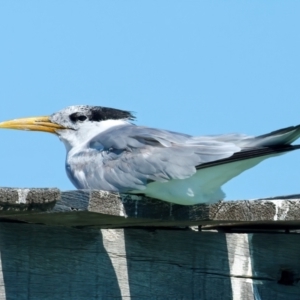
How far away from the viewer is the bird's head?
19.2 feet

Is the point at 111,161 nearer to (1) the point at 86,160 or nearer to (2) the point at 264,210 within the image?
(1) the point at 86,160

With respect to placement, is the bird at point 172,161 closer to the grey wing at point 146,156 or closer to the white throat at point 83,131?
the grey wing at point 146,156

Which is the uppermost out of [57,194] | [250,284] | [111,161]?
[111,161]

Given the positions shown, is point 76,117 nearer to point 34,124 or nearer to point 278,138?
point 34,124

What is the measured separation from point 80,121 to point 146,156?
1.78m

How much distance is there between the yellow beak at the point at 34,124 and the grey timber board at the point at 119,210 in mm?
1485

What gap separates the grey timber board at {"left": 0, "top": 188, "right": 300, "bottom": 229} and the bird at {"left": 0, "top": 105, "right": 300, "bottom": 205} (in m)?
0.06

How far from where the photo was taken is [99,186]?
14.4ft

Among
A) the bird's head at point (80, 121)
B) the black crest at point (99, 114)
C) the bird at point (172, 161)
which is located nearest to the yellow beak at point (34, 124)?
the bird's head at point (80, 121)

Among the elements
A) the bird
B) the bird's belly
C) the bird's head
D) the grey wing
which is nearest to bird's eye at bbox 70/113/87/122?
the bird's head

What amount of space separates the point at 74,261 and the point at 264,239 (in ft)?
3.58

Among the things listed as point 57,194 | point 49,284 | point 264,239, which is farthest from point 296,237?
point 57,194

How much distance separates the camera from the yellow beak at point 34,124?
5.48 m

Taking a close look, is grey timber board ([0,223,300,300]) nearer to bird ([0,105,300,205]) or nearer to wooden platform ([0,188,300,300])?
wooden platform ([0,188,300,300])
